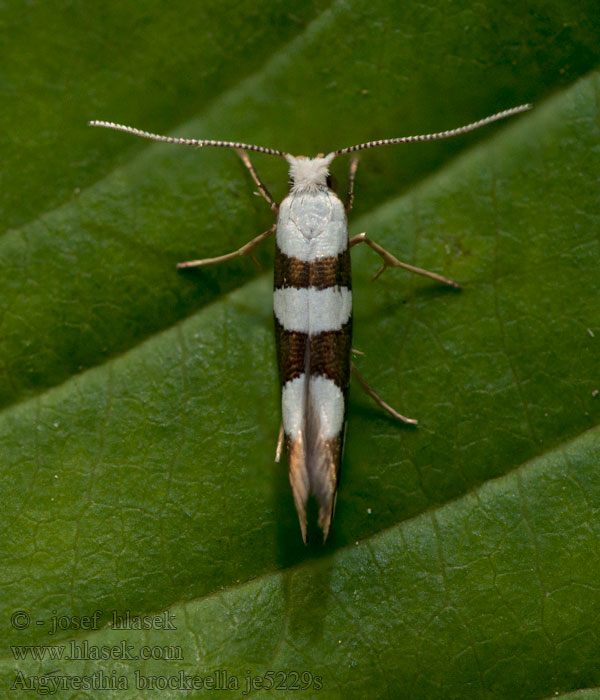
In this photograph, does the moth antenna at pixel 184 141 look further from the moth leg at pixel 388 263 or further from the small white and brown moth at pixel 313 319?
the moth leg at pixel 388 263

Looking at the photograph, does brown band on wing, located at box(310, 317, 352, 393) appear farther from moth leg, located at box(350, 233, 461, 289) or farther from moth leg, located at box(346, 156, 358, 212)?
moth leg, located at box(346, 156, 358, 212)

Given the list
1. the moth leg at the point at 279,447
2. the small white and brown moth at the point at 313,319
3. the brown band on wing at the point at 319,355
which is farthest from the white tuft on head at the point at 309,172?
A: the moth leg at the point at 279,447

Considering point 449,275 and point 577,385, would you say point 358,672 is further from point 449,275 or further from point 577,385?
point 449,275

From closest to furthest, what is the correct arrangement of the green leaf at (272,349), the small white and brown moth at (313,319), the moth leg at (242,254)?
the small white and brown moth at (313,319), the green leaf at (272,349), the moth leg at (242,254)

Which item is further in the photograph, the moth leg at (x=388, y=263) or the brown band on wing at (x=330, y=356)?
the moth leg at (x=388, y=263)

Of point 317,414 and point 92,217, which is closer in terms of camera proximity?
point 317,414


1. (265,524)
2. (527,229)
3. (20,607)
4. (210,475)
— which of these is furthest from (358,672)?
(527,229)

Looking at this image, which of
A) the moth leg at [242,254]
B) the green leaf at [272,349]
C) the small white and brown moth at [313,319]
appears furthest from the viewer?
the moth leg at [242,254]
